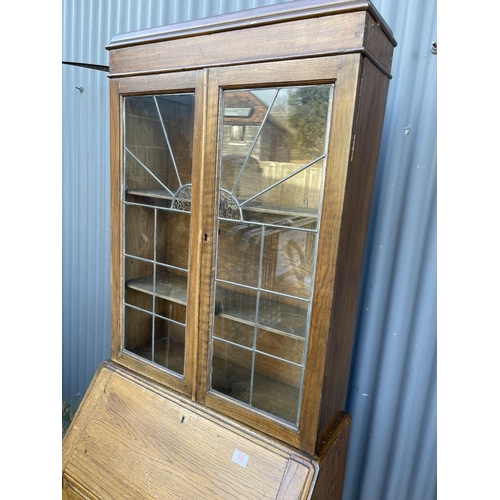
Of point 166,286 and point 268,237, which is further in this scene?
point 166,286

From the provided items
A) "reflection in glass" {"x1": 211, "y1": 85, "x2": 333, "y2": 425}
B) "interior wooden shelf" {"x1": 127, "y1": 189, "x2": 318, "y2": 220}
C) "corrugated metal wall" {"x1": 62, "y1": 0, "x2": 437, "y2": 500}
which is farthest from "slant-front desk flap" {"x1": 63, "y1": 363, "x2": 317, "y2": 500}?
"interior wooden shelf" {"x1": 127, "y1": 189, "x2": 318, "y2": 220}

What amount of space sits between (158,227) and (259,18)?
67 centimetres

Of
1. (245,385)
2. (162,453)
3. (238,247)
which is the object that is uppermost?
(238,247)

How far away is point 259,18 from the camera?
33.7 inches

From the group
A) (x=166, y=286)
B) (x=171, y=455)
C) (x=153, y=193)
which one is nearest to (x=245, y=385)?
(x=171, y=455)

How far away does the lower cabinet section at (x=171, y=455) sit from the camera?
97 cm

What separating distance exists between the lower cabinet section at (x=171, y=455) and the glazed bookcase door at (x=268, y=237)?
0.07m

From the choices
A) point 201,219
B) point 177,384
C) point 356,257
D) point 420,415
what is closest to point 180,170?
point 201,219

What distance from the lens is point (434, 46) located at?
3.43 ft

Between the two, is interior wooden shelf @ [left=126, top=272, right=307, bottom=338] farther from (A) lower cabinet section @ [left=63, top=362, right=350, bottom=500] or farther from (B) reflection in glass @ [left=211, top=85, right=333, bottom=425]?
(A) lower cabinet section @ [left=63, top=362, right=350, bottom=500]

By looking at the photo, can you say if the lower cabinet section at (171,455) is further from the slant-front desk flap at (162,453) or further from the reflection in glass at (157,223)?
the reflection in glass at (157,223)

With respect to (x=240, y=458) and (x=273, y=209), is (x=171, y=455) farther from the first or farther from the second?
(x=273, y=209)

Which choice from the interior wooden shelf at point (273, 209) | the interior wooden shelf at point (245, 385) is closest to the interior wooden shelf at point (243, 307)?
the interior wooden shelf at point (245, 385)
